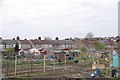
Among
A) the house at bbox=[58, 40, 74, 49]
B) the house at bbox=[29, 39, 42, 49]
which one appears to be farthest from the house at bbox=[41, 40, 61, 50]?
the house at bbox=[58, 40, 74, 49]

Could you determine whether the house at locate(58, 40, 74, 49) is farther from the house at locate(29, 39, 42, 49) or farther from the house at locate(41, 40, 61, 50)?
the house at locate(29, 39, 42, 49)

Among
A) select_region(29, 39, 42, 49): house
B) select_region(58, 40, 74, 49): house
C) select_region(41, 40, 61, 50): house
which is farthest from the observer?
select_region(58, 40, 74, 49): house

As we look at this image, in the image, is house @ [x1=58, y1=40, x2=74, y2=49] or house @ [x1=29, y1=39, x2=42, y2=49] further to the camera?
house @ [x1=58, y1=40, x2=74, y2=49]

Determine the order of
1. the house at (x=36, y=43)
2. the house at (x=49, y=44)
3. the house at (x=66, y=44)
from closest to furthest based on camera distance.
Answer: the house at (x=36, y=43) → the house at (x=49, y=44) → the house at (x=66, y=44)

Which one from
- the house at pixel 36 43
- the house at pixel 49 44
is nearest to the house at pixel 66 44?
the house at pixel 49 44

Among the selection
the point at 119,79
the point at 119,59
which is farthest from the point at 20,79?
the point at 119,59

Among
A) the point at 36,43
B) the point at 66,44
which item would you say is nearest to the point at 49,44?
the point at 36,43

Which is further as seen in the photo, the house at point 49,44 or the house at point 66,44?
the house at point 66,44

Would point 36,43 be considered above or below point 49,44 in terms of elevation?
above

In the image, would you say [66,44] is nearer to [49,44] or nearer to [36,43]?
[49,44]

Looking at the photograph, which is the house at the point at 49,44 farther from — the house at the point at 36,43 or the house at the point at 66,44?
the house at the point at 66,44

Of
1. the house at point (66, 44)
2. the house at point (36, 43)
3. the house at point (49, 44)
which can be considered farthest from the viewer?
the house at point (66, 44)

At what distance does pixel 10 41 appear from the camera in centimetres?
4788

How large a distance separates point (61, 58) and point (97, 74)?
11.9 m
